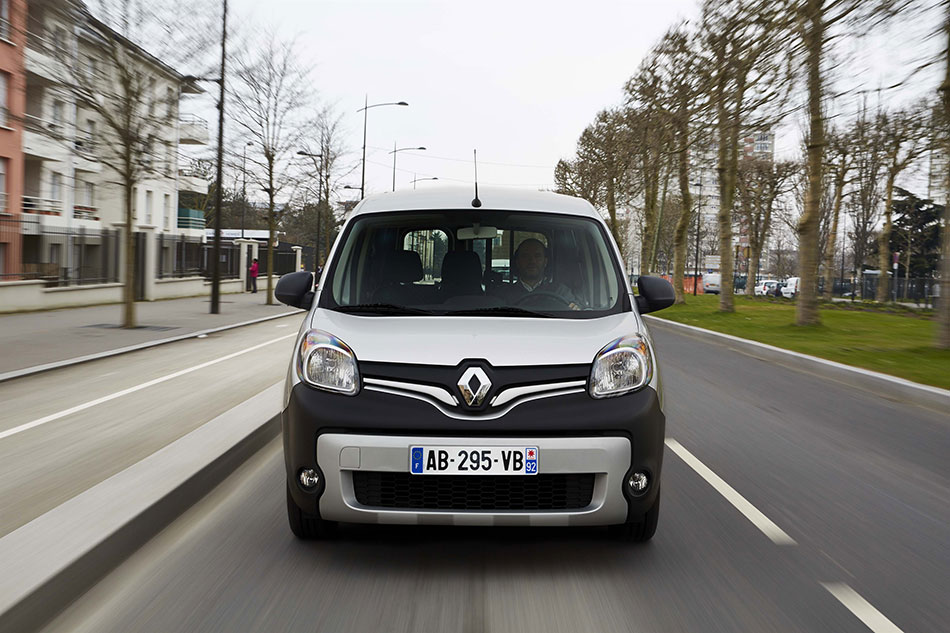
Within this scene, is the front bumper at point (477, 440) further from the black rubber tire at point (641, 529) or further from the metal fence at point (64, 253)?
the metal fence at point (64, 253)

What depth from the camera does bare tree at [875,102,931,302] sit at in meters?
18.7

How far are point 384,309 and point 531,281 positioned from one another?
0.90m

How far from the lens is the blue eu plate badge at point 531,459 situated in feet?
12.9

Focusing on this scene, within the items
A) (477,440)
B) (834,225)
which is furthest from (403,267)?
(834,225)

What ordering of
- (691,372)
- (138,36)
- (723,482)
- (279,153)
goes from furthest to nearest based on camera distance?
(279,153), (138,36), (691,372), (723,482)

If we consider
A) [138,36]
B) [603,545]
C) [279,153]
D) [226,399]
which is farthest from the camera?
[279,153]

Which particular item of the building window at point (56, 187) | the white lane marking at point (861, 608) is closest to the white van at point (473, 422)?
the white lane marking at point (861, 608)

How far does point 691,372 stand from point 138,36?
480 inches

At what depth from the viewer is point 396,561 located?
13.9 ft

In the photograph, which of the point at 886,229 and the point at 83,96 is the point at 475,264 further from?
the point at 886,229

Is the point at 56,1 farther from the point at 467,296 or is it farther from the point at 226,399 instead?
the point at 467,296

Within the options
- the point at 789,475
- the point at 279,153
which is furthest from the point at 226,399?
the point at 279,153

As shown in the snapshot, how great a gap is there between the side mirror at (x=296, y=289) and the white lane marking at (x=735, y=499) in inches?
106

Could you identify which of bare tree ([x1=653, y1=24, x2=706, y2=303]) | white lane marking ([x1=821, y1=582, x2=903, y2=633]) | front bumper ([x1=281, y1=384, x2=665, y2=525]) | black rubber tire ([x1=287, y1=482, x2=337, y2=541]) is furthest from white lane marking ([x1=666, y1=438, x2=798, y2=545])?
bare tree ([x1=653, y1=24, x2=706, y2=303])
